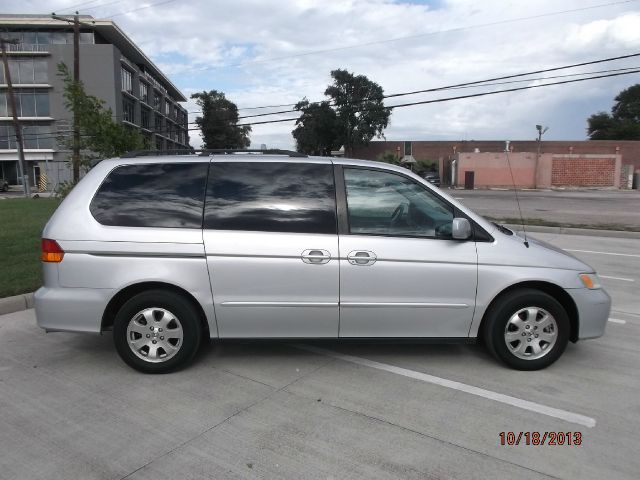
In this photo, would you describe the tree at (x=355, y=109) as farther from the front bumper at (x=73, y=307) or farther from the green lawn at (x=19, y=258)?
the front bumper at (x=73, y=307)

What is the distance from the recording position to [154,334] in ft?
13.2

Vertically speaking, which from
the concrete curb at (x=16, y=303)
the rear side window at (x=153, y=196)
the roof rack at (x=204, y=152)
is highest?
the roof rack at (x=204, y=152)

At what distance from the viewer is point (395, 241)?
4.02 metres

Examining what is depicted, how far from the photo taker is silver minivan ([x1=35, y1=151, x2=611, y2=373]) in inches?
156

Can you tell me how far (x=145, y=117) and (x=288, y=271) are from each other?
7449cm

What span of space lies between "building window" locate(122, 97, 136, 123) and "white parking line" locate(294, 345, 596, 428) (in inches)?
2380

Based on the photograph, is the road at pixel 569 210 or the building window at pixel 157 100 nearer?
the road at pixel 569 210

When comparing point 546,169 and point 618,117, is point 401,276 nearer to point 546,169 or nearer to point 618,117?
point 546,169

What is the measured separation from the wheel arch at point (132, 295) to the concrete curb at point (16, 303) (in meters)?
2.58

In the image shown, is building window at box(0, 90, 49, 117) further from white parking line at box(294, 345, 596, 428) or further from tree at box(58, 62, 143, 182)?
white parking line at box(294, 345, 596, 428)

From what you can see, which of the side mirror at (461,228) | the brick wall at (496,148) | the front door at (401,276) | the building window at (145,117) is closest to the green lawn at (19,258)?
the front door at (401,276)

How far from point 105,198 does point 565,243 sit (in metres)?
11.0

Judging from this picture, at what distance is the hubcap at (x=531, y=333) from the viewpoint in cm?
405

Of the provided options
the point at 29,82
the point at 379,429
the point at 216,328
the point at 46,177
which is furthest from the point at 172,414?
the point at 29,82
